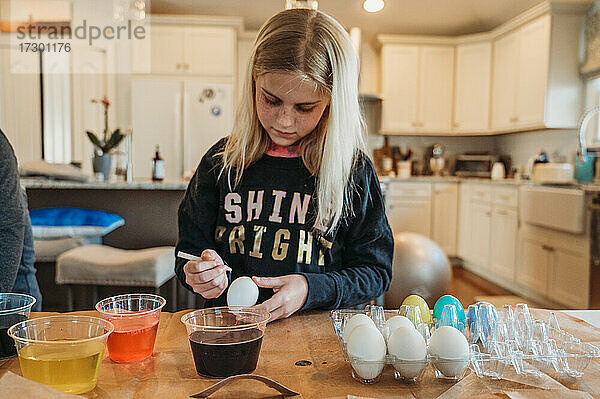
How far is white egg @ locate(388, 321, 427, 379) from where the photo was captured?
0.74 m

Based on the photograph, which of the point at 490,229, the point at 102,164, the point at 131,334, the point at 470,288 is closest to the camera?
the point at 131,334

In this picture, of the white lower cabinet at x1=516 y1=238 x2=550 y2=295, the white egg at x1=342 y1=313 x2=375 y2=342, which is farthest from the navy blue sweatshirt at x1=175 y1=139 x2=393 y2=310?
the white lower cabinet at x1=516 y1=238 x2=550 y2=295

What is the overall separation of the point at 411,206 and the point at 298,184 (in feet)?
14.4

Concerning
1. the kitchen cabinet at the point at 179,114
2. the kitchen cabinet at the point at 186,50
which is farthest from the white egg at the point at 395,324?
the kitchen cabinet at the point at 186,50

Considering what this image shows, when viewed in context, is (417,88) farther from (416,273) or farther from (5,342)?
(5,342)

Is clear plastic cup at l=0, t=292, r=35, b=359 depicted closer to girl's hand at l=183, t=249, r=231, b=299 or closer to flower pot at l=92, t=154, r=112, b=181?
girl's hand at l=183, t=249, r=231, b=299

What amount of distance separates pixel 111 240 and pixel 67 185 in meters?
0.42

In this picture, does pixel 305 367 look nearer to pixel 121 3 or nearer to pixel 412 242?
pixel 412 242

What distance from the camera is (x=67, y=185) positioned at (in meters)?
2.82

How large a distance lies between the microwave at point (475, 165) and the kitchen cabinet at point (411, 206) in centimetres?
69

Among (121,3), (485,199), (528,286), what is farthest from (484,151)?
(121,3)

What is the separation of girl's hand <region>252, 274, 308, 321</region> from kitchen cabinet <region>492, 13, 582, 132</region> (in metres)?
4.24

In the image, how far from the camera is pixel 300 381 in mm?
748

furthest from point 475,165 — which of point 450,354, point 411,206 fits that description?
point 450,354
